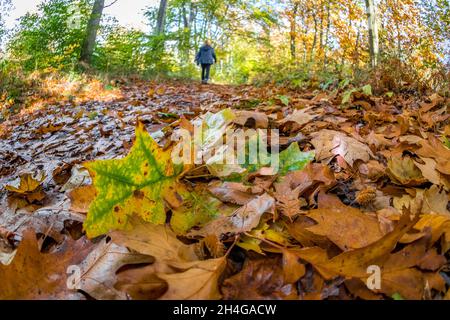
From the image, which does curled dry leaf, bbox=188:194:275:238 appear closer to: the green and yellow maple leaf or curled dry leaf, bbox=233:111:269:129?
the green and yellow maple leaf

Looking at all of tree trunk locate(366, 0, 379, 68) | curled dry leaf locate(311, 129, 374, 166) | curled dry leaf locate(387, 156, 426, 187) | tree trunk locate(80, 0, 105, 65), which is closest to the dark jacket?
tree trunk locate(80, 0, 105, 65)

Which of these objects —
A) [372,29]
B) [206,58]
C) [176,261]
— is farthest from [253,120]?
[206,58]

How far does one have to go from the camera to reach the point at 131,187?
899 mm

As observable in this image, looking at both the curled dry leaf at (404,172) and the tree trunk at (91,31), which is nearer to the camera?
the curled dry leaf at (404,172)

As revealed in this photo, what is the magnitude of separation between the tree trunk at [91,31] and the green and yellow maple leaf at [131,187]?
8.84m

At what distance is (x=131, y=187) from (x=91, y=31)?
9022mm

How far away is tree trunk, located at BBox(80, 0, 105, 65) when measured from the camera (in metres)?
8.64

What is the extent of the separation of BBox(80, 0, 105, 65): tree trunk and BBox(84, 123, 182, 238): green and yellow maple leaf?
884 cm

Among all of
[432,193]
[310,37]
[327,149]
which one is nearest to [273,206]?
[432,193]

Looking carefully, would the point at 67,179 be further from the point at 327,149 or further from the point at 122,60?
the point at 122,60

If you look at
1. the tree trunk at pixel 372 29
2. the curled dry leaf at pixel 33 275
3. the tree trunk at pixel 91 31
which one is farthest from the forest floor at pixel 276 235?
the tree trunk at pixel 91 31

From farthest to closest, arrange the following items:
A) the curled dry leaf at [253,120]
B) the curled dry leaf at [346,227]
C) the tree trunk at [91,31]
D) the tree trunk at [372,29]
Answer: the tree trunk at [91,31] → the tree trunk at [372,29] → the curled dry leaf at [253,120] → the curled dry leaf at [346,227]

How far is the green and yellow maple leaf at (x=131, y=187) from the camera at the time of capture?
0.83m

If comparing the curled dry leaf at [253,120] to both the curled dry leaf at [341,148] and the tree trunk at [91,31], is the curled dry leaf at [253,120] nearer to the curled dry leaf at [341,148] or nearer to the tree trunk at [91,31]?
the curled dry leaf at [341,148]
